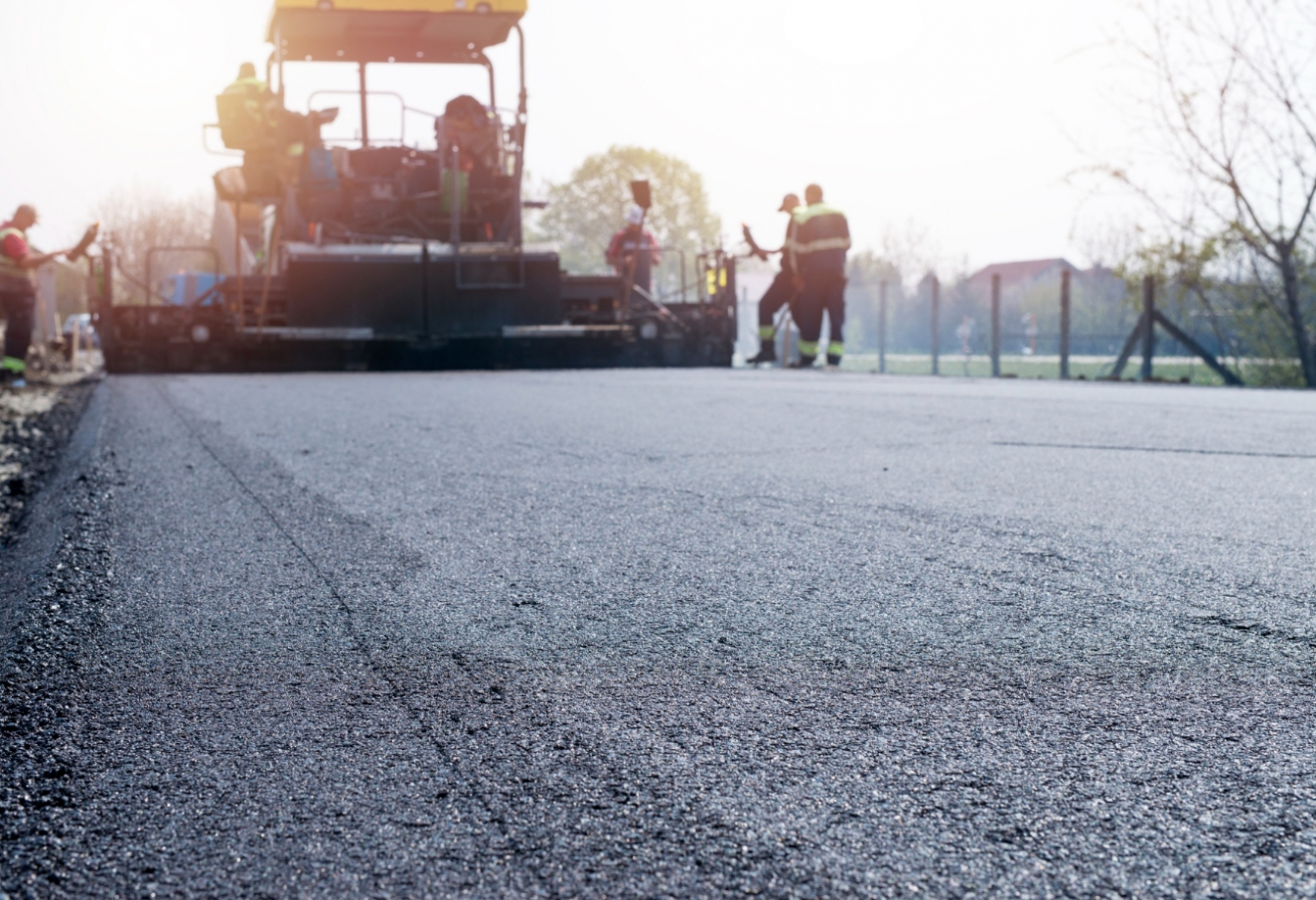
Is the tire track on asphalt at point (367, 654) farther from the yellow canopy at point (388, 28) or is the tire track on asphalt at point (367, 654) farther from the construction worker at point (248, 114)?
the yellow canopy at point (388, 28)

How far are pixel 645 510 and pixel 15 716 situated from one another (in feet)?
7.16

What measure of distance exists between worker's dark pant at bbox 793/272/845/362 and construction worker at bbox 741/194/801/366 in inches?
19.9

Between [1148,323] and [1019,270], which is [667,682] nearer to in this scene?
[1148,323]

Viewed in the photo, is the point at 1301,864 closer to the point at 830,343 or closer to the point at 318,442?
the point at 318,442

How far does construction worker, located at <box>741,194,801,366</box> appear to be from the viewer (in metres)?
16.1

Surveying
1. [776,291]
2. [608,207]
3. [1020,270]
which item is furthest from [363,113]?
[1020,270]

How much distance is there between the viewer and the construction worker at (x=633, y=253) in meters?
16.0

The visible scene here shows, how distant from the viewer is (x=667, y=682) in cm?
231

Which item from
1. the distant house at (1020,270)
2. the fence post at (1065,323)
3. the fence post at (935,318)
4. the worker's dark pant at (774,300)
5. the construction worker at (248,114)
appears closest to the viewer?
the construction worker at (248,114)

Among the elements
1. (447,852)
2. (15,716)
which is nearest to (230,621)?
(15,716)

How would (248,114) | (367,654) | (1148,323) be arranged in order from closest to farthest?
(367,654) < (248,114) < (1148,323)

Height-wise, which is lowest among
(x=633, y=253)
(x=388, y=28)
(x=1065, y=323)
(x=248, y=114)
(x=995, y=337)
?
(x=995, y=337)

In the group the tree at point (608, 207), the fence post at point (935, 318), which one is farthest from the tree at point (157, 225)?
the fence post at point (935, 318)

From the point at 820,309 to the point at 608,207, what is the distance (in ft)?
131
